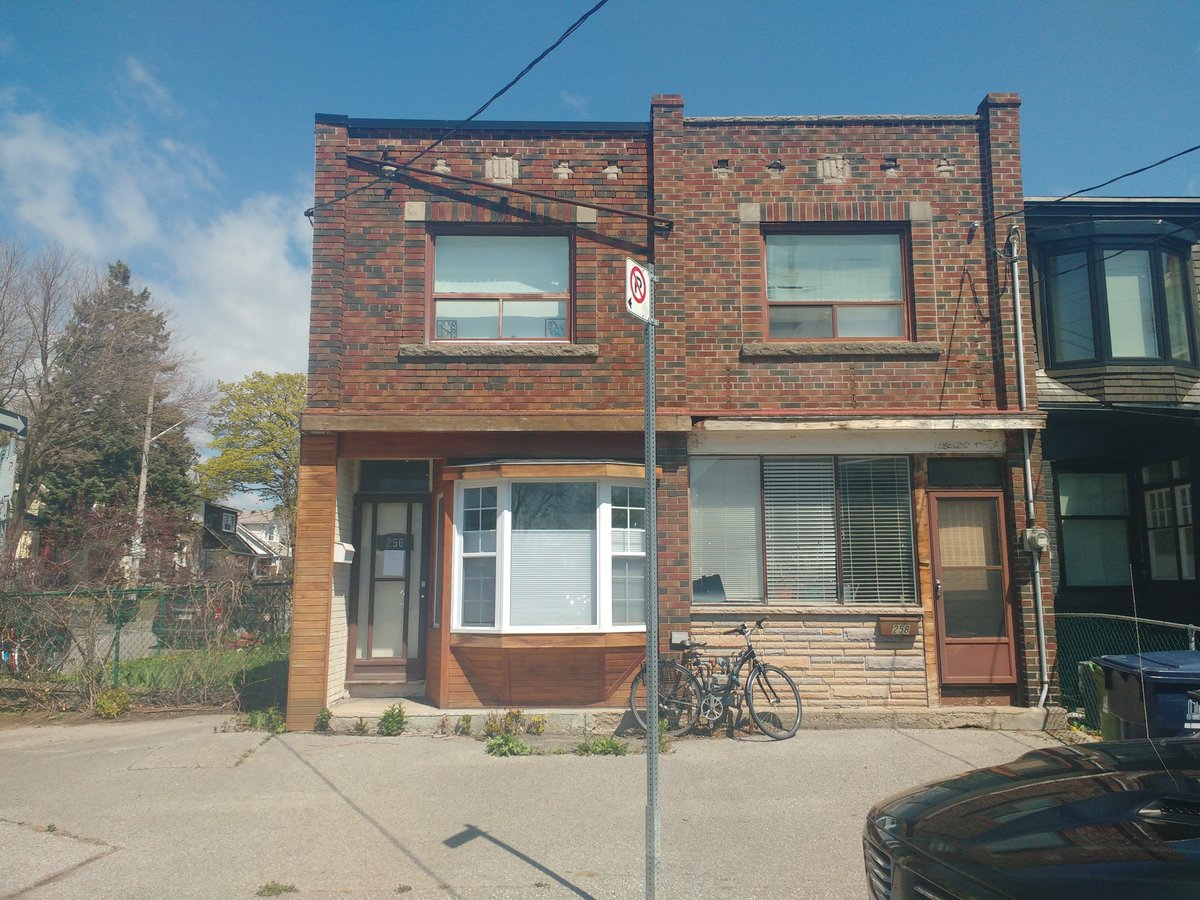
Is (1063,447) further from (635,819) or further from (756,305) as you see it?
(635,819)

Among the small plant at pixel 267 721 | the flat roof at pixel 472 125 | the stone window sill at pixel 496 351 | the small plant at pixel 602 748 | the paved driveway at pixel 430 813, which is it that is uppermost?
the flat roof at pixel 472 125

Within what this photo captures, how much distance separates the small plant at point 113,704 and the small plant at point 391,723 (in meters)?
3.27

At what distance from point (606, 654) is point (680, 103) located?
6.06 metres

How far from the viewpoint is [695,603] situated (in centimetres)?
923

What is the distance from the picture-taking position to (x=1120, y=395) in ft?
34.9

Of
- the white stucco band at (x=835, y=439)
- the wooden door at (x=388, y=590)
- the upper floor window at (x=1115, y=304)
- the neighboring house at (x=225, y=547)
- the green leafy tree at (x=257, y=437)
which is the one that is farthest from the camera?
the green leafy tree at (x=257, y=437)

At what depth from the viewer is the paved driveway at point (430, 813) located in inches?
204

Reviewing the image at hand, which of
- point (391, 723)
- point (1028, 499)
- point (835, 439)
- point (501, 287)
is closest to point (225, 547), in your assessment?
point (391, 723)

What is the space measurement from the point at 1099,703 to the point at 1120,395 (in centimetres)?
477

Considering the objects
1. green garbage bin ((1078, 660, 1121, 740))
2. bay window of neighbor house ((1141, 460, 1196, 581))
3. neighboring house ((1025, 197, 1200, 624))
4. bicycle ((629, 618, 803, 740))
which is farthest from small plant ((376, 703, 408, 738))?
bay window of neighbor house ((1141, 460, 1196, 581))

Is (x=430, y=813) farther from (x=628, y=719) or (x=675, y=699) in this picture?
(x=675, y=699)

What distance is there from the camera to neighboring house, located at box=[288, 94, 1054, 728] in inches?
358

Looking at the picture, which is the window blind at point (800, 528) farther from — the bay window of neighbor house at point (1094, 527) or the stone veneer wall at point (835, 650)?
the bay window of neighbor house at point (1094, 527)

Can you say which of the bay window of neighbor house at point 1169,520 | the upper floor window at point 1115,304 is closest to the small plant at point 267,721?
the upper floor window at point 1115,304
